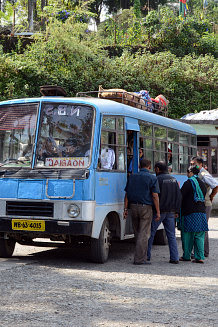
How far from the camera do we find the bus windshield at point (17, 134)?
31.1 feet

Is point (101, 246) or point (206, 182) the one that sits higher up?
point (206, 182)

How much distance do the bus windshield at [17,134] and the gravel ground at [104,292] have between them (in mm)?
1792

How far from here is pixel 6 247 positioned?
1002 centimetres

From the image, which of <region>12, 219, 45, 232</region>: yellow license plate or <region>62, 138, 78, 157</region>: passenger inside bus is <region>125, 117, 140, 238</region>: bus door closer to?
<region>62, 138, 78, 157</region>: passenger inside bus

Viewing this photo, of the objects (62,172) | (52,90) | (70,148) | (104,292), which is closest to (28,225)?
(62,172)

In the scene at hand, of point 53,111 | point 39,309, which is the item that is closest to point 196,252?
point 53,111

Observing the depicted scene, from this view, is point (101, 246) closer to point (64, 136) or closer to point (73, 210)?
point (73, 210)

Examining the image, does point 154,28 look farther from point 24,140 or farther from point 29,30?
point 24,140

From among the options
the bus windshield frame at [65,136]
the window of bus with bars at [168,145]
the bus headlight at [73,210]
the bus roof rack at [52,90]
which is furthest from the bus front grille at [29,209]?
the window of bus with bars at [168,145]

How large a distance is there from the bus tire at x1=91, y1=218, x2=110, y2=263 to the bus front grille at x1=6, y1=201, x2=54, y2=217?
3.09 ft

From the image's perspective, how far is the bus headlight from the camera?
29.3 ft

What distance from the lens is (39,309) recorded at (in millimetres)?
5930

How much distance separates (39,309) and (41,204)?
3.33 m

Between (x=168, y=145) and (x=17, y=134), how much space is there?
462 cm
